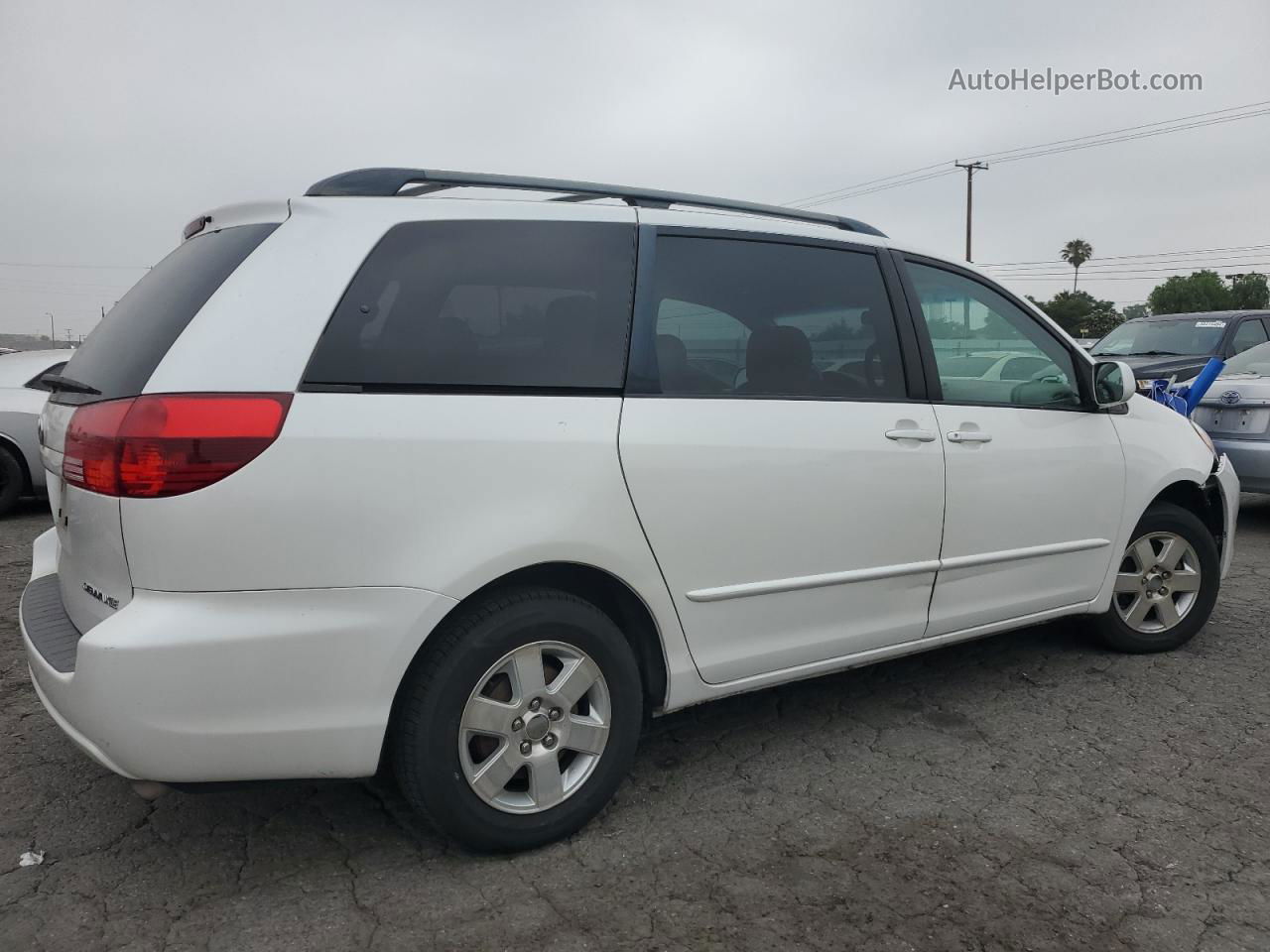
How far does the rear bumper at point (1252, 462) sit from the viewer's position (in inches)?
276

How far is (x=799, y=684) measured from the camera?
13.3 feet

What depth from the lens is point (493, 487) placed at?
8.11 feet

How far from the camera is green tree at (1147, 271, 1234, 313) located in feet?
252

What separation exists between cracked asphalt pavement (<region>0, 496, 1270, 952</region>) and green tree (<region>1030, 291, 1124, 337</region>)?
5462cm

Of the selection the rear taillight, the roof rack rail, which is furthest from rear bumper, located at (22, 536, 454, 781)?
the roof rack rail

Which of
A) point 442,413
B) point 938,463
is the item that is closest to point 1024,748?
point 938,463

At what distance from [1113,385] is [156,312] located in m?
3.45

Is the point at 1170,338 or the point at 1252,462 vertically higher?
the point at 1170,338

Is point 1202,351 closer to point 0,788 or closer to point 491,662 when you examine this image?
point 491,662

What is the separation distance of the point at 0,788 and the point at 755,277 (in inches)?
111

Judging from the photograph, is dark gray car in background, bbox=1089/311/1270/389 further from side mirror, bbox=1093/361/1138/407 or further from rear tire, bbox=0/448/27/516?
rear tire, bbox=0/448/27/516

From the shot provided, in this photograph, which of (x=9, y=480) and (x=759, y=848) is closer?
(x=759, y=848)

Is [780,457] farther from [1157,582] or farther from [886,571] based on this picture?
[1157,582]

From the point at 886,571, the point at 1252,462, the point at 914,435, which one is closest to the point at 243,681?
the point at 886,571
